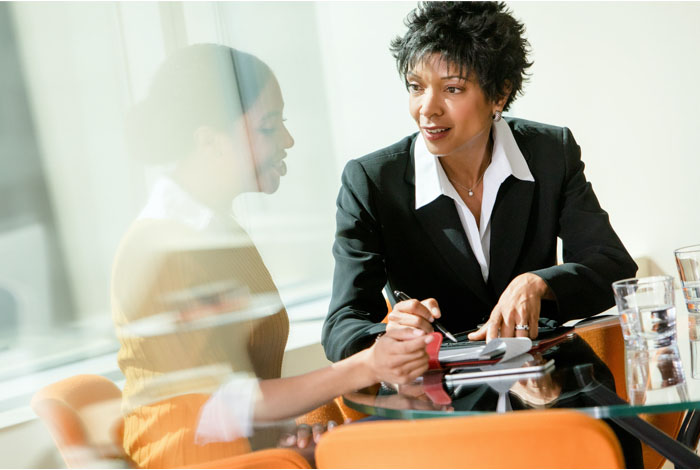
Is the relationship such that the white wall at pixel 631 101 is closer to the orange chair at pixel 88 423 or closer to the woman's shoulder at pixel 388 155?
the woman's shoulder at pixel 388 155

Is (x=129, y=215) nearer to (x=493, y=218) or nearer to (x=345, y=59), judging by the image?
(x=493, y=218)

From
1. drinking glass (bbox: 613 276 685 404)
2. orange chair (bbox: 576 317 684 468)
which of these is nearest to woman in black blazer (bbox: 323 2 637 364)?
orange chair (bbox: 576 317 684 468)

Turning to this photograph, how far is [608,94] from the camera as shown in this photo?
3426mm

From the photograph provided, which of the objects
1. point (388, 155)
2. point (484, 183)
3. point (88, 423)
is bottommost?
point (88, 423)

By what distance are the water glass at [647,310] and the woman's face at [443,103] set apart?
689mm

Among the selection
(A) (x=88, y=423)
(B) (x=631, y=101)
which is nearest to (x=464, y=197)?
(A) (x=88, y=423)

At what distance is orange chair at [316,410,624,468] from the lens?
35.4 inches

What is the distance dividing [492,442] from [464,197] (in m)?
1.11

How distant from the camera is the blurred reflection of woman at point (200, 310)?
1.53 m

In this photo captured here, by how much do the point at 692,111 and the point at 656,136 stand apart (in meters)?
0.18

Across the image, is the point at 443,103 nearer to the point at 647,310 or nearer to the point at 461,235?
the point at 461,235

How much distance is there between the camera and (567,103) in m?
3.55

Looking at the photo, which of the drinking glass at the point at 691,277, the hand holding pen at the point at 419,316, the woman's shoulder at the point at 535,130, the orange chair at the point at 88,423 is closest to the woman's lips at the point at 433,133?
the woman's shoulder at the point at 535,130

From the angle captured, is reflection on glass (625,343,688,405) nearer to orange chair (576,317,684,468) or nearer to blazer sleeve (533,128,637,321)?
orange chair (576,317,684,468)
